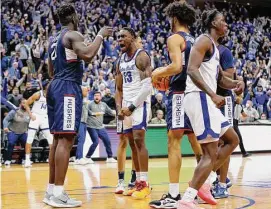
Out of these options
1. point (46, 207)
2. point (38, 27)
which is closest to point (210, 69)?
point (46, 207)

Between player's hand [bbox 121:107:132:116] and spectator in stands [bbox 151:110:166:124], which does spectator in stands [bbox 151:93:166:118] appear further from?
player's hand [bbox 121:107:132:116]

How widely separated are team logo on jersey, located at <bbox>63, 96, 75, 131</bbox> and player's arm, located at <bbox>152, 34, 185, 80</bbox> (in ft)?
3.55

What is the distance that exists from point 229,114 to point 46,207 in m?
2.78

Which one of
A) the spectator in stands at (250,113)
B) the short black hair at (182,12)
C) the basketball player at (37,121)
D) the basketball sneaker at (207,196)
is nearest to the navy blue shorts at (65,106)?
the short black hair at (182,12)

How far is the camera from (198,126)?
5.85 meters

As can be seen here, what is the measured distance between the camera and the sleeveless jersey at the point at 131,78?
25.6ft

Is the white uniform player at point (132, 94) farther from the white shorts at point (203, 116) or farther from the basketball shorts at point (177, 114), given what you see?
the white shorts at point (203, 116)

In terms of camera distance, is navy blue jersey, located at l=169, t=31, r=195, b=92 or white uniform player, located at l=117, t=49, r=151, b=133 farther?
white uniform player, located at l=117, t=49, r=151, b=133

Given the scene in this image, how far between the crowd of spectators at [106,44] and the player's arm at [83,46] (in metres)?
8.76

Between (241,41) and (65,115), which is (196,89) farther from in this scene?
(241,41)

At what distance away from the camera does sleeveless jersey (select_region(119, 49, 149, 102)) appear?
25.6 feet

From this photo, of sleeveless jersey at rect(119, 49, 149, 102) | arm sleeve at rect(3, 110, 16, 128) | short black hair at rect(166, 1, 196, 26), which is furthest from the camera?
arm sleeve at rect(3, 110, 16, 128)

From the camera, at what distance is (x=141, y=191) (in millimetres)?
7379

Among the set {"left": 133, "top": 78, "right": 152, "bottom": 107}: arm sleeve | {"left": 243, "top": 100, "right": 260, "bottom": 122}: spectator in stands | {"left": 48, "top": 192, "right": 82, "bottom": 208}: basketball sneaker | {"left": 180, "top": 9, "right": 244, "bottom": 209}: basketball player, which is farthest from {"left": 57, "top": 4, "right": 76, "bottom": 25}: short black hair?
{"left": 243, "top": 100, "right": 260, "bottom": 122}: spectator in stands
